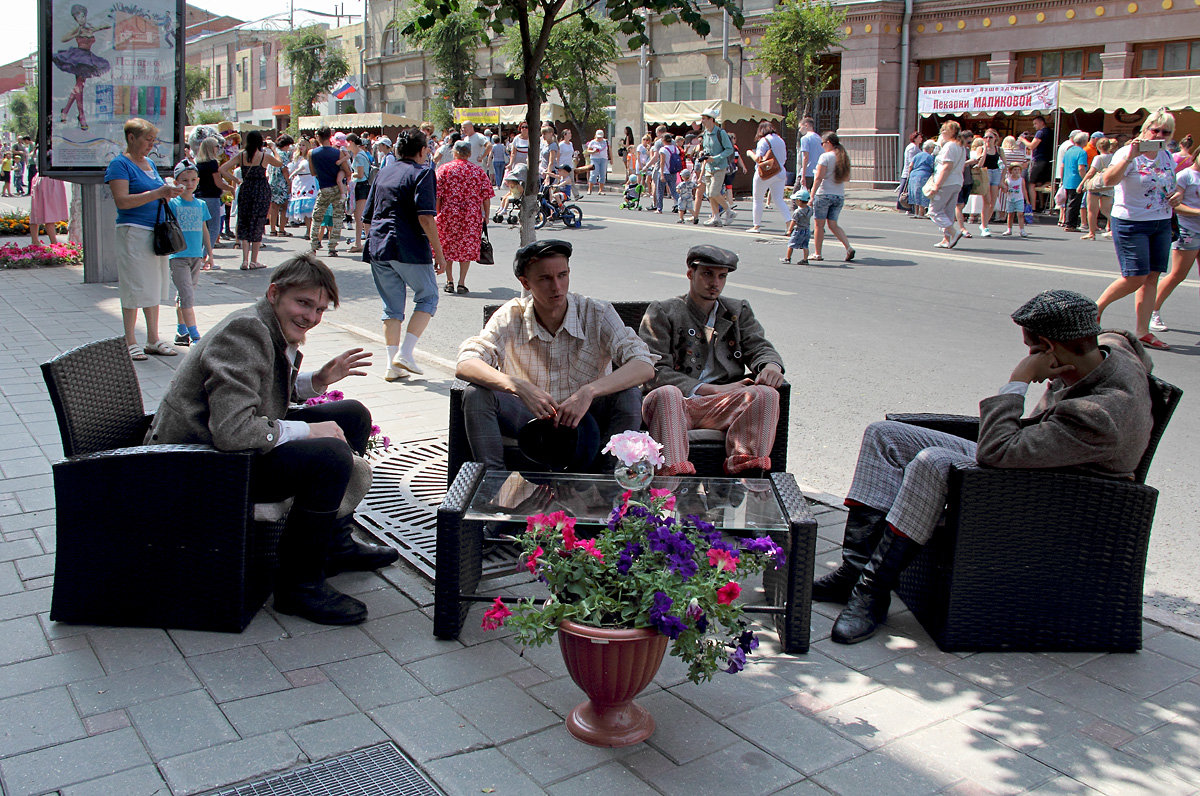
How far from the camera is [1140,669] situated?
11.1ft

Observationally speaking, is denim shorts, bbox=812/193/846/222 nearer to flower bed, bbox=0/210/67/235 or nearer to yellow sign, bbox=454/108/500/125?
flower bed, bbox=0/210/67/235

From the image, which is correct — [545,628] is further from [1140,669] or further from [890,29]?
[890,29]

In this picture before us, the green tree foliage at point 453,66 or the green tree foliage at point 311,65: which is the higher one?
the green tree foliage at point 311,65

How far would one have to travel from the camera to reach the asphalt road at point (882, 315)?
5.73 meters

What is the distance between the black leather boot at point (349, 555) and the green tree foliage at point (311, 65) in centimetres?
6323

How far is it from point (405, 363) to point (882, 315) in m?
5.07

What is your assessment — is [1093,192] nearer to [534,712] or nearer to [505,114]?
[534,712]

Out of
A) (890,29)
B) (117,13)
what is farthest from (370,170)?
(890,29)

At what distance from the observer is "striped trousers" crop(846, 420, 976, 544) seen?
3.49 meters

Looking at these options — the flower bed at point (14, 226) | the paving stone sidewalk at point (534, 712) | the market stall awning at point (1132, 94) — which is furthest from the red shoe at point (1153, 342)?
the flower bed at point (14, 226)

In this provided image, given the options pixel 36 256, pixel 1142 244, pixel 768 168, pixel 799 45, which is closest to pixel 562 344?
pixel 1142 244

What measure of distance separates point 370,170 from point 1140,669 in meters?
15.6

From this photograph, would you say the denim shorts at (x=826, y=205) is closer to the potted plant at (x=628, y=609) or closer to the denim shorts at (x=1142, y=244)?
the denim shorts at (x=1142, y=244)

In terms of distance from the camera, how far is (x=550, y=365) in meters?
4.53
